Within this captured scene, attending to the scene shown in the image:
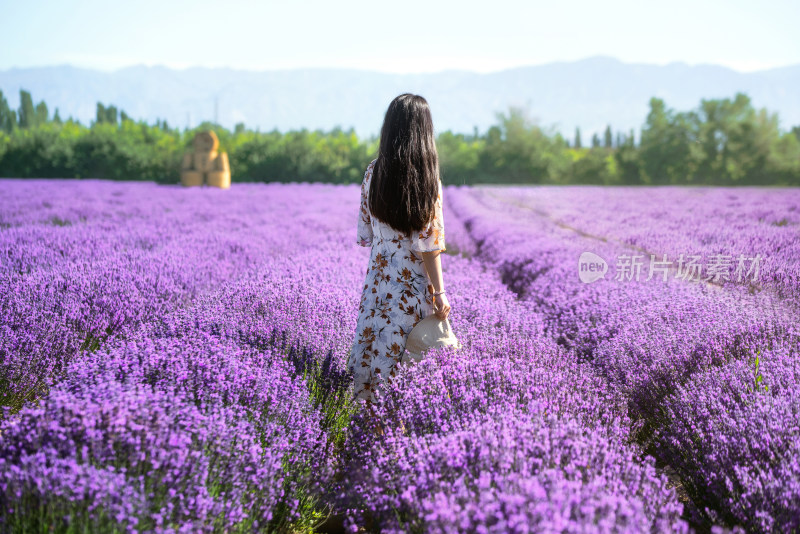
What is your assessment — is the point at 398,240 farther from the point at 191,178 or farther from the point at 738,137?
the point at 738,137

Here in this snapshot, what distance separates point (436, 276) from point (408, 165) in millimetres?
475

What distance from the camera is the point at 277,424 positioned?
172cm

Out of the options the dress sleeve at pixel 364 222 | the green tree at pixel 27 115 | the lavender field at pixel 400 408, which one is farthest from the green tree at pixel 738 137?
the green tree at pixel 27 115

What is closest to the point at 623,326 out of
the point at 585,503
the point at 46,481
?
the point at 585,503

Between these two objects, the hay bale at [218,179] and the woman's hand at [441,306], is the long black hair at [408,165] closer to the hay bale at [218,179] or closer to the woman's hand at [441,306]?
the woman's hand at [441,306]

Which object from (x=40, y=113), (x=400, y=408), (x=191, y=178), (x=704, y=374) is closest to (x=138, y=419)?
(x=400, y=408)

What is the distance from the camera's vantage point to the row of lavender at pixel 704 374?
1.41 metres

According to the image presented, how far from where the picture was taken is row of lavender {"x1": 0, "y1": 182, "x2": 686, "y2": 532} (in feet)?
3.68

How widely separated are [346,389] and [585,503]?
1.38 meters

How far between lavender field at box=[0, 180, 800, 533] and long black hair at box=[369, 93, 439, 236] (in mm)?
614

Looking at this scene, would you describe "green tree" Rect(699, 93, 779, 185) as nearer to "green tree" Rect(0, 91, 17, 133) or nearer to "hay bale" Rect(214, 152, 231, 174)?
"hay bale" Rect(214, 152, 231, 174)

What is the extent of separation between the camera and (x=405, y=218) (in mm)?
2137

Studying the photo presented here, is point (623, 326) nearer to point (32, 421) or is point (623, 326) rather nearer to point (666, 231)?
point (32, 421)

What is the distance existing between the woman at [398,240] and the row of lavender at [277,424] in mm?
195
